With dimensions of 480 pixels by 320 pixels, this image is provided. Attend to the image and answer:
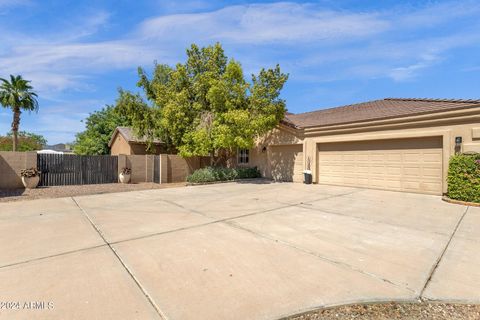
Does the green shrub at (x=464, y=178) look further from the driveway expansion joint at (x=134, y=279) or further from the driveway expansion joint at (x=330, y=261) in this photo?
the driveway expansion joint at (x=134, y=279)

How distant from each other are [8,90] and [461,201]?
31.1 m

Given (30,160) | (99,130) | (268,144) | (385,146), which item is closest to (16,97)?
(99,130)

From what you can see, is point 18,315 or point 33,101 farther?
point 33,101

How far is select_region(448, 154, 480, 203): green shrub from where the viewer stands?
28.1 ft

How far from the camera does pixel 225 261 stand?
3926 millimetres

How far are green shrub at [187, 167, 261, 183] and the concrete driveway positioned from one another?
709 centimetres

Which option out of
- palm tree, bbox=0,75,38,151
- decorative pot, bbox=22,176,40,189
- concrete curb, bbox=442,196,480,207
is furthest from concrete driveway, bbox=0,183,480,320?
palm tree, bbox=0,75,38,151

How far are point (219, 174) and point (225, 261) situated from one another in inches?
443

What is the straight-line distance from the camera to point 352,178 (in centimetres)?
1288

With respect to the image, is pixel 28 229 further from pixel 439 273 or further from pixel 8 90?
pixel 8 90

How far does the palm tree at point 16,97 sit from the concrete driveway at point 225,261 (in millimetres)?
21131

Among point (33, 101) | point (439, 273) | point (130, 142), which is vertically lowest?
point (439, 273)

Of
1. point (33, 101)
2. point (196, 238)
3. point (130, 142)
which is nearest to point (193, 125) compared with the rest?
point (130, 142)

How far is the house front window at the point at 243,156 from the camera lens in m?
18.3
